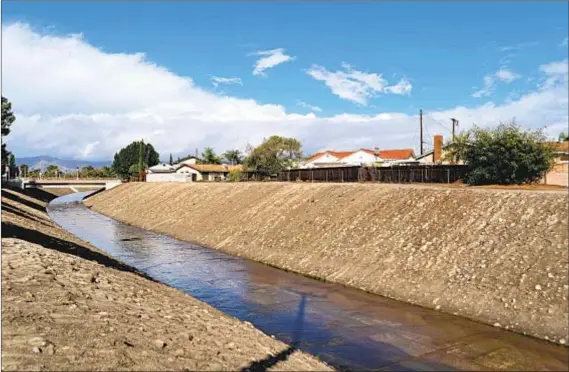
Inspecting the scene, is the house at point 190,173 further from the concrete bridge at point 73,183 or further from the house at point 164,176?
the concrete bridge at point 73,183

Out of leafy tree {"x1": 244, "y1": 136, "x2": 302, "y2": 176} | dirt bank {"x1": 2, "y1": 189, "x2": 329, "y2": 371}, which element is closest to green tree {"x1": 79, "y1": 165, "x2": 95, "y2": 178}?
leafy tree {"x1": 244, "y1": 136, "x2": 302, "y2": 176}

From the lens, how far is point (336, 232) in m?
27.7

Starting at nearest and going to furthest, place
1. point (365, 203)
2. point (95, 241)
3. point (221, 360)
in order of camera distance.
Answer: point (221, 360)
point (365, 203)
point (95, 241)

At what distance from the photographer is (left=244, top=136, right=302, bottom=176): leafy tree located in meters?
86.0

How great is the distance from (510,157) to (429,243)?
17189 mm

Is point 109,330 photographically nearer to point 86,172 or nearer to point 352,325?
point 352,325

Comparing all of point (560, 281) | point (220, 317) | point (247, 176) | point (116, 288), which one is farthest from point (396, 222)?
point (247, 176)

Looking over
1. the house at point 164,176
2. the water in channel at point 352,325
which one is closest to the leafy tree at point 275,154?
the house at point 164,176

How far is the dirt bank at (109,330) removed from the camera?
8.77m

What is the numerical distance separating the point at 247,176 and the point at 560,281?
67.0 m

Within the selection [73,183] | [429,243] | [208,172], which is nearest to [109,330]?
[429,243]

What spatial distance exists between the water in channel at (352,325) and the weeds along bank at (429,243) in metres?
1.03

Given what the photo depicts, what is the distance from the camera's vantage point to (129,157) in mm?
161375

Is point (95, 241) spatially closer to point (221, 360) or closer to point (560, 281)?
point (221, 360)
